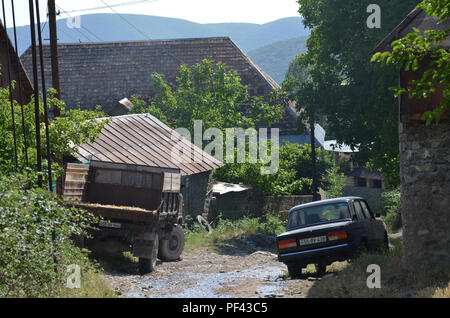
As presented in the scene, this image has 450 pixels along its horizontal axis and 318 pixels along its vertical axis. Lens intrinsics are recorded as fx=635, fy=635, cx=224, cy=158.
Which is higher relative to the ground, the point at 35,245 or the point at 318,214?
the point at 35,245

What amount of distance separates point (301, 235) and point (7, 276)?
603 cm

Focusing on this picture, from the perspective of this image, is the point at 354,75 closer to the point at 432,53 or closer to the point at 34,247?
the point at 432,53

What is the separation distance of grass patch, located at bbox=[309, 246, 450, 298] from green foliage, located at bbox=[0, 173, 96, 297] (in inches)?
166

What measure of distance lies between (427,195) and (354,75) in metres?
14.0

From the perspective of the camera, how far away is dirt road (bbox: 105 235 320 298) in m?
11.5

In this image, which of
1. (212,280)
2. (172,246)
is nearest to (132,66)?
(172,246)

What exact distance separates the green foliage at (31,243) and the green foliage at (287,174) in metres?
19.5

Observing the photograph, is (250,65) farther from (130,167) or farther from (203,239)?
(130,167)

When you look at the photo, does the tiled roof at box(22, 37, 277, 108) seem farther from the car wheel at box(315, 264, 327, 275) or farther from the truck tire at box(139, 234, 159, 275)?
the car wheel at box(315, 264, 327, 275)

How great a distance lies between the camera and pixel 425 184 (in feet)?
38.8

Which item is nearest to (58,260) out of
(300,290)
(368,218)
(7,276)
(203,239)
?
(7,276)

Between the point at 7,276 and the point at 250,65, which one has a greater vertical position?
the point at 250,65

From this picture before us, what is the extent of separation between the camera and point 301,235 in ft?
42.5

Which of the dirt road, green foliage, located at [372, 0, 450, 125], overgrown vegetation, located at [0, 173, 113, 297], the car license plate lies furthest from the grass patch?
overgrown vegetation, located at [0, 173, 113, 297]
